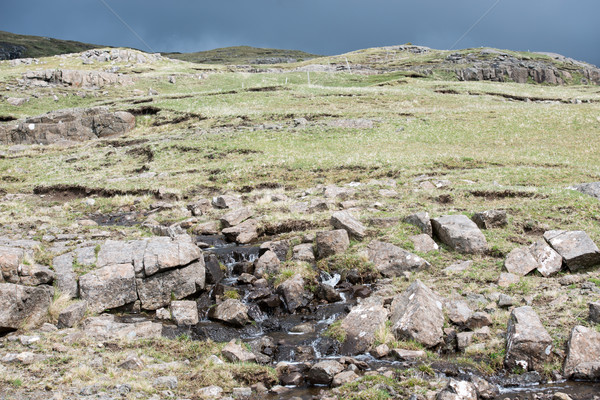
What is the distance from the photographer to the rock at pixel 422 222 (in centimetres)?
1602

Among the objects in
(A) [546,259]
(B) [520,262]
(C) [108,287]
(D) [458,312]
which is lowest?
(D) [458,312]

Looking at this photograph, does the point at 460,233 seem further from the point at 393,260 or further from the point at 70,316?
the point at 70,316

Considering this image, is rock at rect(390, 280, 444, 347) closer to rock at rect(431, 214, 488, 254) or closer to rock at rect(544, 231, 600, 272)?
rock at rect(431, 214, 488, 254)

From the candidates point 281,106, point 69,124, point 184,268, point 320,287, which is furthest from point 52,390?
point 281,106

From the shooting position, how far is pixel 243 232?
18.6 meters

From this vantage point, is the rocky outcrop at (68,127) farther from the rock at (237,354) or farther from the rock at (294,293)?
the rock at (237,354)

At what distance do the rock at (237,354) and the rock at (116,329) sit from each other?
1.95m

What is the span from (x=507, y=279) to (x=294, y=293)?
20.8 ft

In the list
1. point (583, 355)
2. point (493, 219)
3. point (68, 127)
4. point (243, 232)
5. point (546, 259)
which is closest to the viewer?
point (583, 355)

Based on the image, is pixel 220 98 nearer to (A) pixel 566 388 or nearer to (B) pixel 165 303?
(B) pixel 165 303

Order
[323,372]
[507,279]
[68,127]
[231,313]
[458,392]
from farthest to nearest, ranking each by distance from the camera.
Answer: [68,127]
[507,279]
[231,313]
[323,372]
[458,392]

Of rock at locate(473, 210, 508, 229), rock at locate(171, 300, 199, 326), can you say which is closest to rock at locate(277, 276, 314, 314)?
rock at locate(171, 300, 199, 326)

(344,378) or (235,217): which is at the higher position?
(235,217)

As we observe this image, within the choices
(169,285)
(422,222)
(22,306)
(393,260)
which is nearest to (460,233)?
(422,222)
